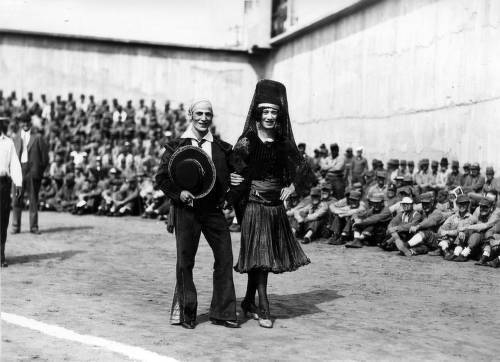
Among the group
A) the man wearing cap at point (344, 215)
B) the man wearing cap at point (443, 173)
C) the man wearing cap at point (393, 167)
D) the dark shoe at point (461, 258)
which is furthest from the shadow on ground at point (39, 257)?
the man wearing cap at point (443, 173)

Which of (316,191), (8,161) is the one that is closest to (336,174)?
(316,191)

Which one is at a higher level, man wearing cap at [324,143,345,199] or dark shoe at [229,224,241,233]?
man wearing cap at [324,143,345,199]

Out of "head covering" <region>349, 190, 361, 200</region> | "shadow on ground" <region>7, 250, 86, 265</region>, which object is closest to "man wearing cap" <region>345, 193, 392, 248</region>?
"head covering" <region>349, 190, 361, 200</region>

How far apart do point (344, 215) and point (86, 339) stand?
843 cm

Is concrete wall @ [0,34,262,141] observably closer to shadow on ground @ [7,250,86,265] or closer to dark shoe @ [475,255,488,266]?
shadow on ground @ [7,250,86,265]

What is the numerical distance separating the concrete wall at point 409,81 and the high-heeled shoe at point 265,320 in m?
9.85

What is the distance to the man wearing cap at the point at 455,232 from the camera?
12180mm

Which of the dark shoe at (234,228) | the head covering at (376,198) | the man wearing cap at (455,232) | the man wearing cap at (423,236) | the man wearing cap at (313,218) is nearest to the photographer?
the man wearing cap at (455,232)

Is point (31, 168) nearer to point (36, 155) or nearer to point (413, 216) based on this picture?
Result: point (36, 155)

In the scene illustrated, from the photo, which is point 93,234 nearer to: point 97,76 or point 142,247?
point 142,247

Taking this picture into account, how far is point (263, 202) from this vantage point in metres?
7.10

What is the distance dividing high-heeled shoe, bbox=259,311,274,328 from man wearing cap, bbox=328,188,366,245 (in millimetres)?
7176

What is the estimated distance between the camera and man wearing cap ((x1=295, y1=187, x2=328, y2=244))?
47.4ft

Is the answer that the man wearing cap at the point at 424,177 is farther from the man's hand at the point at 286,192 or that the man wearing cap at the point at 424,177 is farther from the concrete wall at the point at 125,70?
the concrete wall at the point at 125,70
